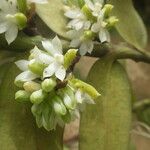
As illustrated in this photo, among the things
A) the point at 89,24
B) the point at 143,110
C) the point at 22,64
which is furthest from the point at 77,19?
the point at 143,110

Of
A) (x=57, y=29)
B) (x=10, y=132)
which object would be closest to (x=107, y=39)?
(x=57, y=29)

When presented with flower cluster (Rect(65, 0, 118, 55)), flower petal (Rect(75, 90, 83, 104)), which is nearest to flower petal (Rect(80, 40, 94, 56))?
flower cluster (Rect(65, 0, 118, 55))

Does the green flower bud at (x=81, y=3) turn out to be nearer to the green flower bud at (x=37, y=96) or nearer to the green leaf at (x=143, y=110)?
the green flower bud at (x=37, y=96)

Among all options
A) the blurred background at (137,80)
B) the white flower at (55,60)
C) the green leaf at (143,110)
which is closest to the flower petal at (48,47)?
the white flower at (55,60)

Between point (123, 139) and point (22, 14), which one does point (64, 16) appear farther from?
point (123, 139)

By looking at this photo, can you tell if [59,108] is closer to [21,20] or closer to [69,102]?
[69,102]

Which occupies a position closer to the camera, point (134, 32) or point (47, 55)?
point (47, 55)
